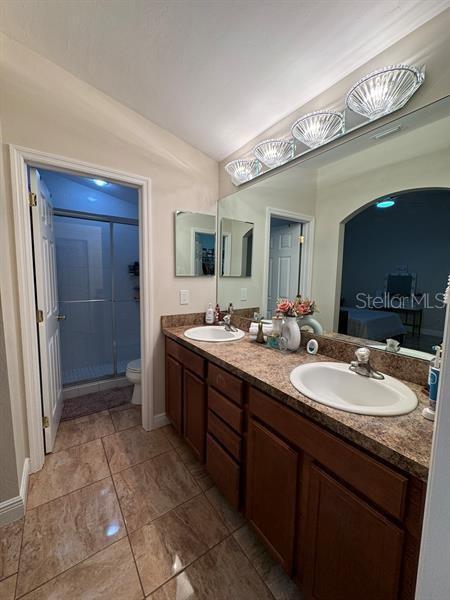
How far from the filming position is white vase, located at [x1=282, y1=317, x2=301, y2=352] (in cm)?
144

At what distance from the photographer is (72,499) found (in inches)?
55.9

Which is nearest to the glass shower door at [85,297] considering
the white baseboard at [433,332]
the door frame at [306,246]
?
the door frame at [306,246]

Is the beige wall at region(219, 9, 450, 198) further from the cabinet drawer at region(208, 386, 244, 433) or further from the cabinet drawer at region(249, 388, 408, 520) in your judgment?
the cabinet drawer at region(208, 386, 244, 433)

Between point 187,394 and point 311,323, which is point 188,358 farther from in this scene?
point 311,323

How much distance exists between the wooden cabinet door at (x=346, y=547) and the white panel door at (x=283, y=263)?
1093 mm

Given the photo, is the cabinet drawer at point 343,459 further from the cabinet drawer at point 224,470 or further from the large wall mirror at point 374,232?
the large wall mirror at point 374,232

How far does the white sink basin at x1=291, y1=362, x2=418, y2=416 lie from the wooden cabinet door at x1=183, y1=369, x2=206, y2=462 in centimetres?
66

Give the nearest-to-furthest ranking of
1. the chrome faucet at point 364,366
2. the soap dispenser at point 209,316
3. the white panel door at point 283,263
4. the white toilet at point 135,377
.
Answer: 1. the chrome faucet at point 364,366
2. the white panel door at point 283,263
3. the soap dispenser at point 209,316
4. the white toilet at point 135,377

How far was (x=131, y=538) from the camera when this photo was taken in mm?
1215

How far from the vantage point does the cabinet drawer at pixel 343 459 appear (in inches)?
25.5

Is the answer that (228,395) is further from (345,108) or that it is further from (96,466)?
(345,108)

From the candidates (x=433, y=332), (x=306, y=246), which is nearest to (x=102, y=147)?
(x=306, y=246)

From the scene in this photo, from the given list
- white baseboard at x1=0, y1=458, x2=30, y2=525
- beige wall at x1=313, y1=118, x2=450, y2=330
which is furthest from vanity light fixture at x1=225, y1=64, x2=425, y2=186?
white baseboard at x1=0, y1=458, x2=30, y2=525

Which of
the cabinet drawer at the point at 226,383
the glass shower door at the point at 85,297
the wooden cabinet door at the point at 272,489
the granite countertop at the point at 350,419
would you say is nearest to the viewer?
the granite countertop at the point at 350,419
